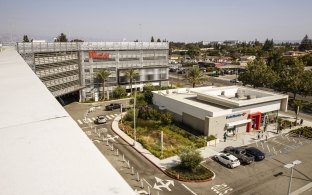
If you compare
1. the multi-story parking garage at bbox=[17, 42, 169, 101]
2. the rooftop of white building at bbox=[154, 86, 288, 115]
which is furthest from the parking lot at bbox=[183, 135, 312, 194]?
the multi-story parking garage at bbox=[17, 42, 169, 101]

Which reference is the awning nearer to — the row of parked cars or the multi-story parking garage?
the row of parked cars

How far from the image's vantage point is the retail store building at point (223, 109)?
44094 millimetres

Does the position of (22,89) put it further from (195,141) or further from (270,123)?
(270,123)

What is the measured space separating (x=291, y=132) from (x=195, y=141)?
18.9 m

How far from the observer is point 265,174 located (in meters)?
32.4

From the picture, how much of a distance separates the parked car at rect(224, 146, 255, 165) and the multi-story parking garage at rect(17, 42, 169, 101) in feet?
134

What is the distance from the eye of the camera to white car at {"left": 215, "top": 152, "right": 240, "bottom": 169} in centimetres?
3399

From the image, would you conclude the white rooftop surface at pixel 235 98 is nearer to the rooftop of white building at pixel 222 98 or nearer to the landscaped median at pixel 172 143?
the rooftop of white building at pixel 222 98

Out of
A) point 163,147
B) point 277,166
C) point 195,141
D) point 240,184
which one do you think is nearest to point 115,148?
point 163,147

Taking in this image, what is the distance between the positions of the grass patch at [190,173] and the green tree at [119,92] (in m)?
42.0

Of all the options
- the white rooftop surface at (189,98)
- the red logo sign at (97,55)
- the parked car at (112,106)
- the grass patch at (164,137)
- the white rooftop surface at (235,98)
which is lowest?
the grass patch at (164,137)

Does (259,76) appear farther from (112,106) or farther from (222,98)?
(112,106)

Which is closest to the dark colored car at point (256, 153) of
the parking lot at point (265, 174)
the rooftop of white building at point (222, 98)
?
the parking lot at point (265, 174)

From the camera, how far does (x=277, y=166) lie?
3450 centimetres
